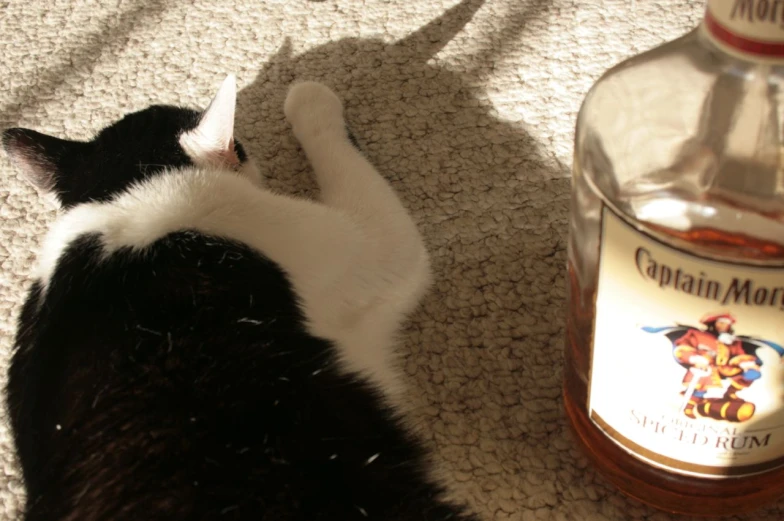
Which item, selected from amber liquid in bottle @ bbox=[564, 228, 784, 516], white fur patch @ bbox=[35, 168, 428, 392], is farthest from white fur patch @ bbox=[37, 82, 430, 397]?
amber liquid in bottle @ bbox=[564, 228, 784, 516]

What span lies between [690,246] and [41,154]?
580 mm

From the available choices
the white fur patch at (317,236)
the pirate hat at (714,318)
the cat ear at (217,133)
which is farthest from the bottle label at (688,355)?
the cat ear at (217,133)

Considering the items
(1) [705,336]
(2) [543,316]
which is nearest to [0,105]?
(2) [543,316]

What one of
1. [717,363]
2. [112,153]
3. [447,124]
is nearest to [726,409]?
[717,363]

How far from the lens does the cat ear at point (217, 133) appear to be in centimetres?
70

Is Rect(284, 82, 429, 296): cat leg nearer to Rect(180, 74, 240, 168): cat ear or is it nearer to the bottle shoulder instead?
Rect(180, 74, 240, 168): cat ear

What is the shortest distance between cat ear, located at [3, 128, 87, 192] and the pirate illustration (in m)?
0.55

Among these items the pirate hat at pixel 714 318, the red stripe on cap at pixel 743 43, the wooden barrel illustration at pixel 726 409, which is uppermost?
the red stripe on cap at pixel 743 43

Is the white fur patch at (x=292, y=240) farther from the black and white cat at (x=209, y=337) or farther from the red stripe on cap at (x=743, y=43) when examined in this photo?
the red stripe on cap at (x=743, y=43)

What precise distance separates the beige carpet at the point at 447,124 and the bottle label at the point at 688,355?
0.10m

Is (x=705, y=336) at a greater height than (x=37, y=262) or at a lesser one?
greater

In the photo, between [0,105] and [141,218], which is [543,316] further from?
[0,105]

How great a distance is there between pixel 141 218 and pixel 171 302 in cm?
11

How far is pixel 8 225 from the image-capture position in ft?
2.69
